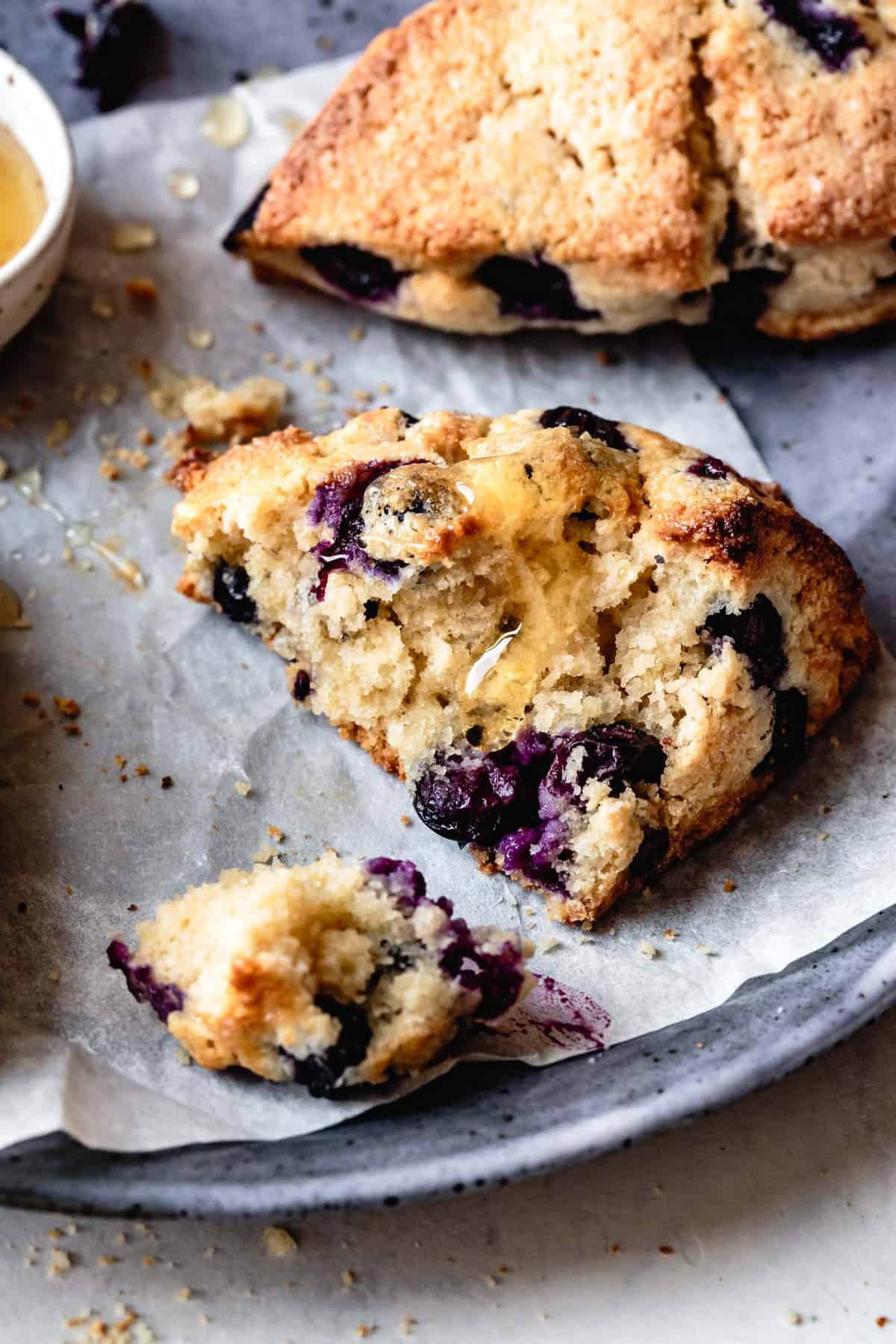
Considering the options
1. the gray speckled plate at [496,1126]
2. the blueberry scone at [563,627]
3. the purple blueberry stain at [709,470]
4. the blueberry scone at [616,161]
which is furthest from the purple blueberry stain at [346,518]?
the gray speckled plate at [496,1126]

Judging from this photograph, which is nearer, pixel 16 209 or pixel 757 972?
pixel 757 972

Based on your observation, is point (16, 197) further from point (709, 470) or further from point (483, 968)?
point (483, 968)

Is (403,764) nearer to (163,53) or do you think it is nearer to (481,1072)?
(481,1072)

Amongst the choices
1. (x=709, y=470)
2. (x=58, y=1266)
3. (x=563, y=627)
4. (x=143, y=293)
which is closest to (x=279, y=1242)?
(x=58, y=1266)

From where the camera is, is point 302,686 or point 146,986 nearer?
point 146,986

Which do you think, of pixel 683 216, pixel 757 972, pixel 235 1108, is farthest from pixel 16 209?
pixel 757 972

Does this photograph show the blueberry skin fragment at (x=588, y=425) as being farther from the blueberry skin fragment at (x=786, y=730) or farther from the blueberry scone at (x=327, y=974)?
the blueberry scone at (x=327, y=974)
